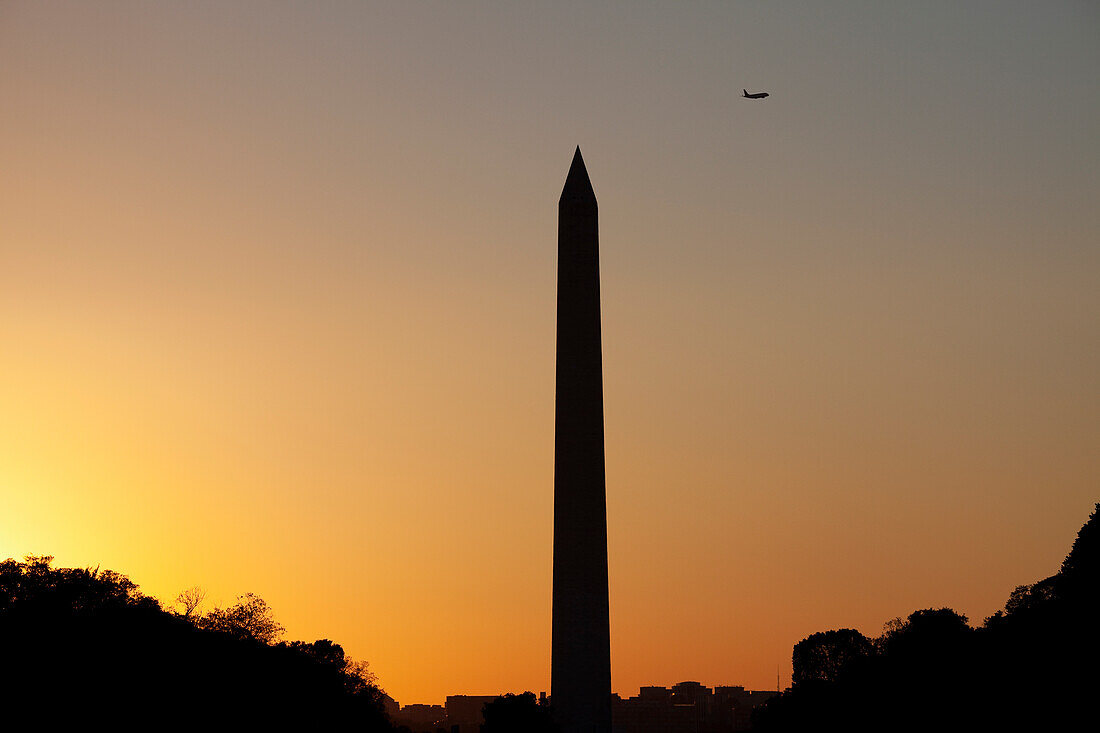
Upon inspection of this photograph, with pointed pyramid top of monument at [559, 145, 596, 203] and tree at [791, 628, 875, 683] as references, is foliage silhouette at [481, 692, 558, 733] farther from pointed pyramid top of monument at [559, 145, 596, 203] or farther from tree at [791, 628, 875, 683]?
pointed pyramid top of monument at [559, 145, 596, 203]

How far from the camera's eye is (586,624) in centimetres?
6325

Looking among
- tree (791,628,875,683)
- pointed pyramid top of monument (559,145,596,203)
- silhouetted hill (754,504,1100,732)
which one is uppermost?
pointed pyramid top of monument (559,145,596,203)

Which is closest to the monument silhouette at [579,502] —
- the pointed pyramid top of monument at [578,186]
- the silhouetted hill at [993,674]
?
the pointed pyramid top of monument at [578,186]

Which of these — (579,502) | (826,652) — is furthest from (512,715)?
(579,502)

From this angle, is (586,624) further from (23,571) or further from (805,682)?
(805,682)

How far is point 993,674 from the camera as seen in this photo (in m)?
65.3

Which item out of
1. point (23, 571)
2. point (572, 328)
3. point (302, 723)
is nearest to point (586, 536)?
point (572, 328)

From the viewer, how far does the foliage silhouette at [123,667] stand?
5975cm

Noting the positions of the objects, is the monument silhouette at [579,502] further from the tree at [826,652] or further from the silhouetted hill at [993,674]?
the tree at [826,652]

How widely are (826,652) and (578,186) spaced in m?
54.0

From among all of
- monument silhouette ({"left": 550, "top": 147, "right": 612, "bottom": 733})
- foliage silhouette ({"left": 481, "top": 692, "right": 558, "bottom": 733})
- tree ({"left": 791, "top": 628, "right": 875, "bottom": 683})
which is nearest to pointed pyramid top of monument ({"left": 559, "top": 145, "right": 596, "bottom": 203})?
monument silhouette ({"left": 550, "top": 147, "right": 612, "bottom": 733})

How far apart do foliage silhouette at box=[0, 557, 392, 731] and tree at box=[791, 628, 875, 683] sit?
3225 centimetres

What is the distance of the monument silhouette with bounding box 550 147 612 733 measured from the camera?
63312 millimetres

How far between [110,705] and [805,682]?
5575 cm
